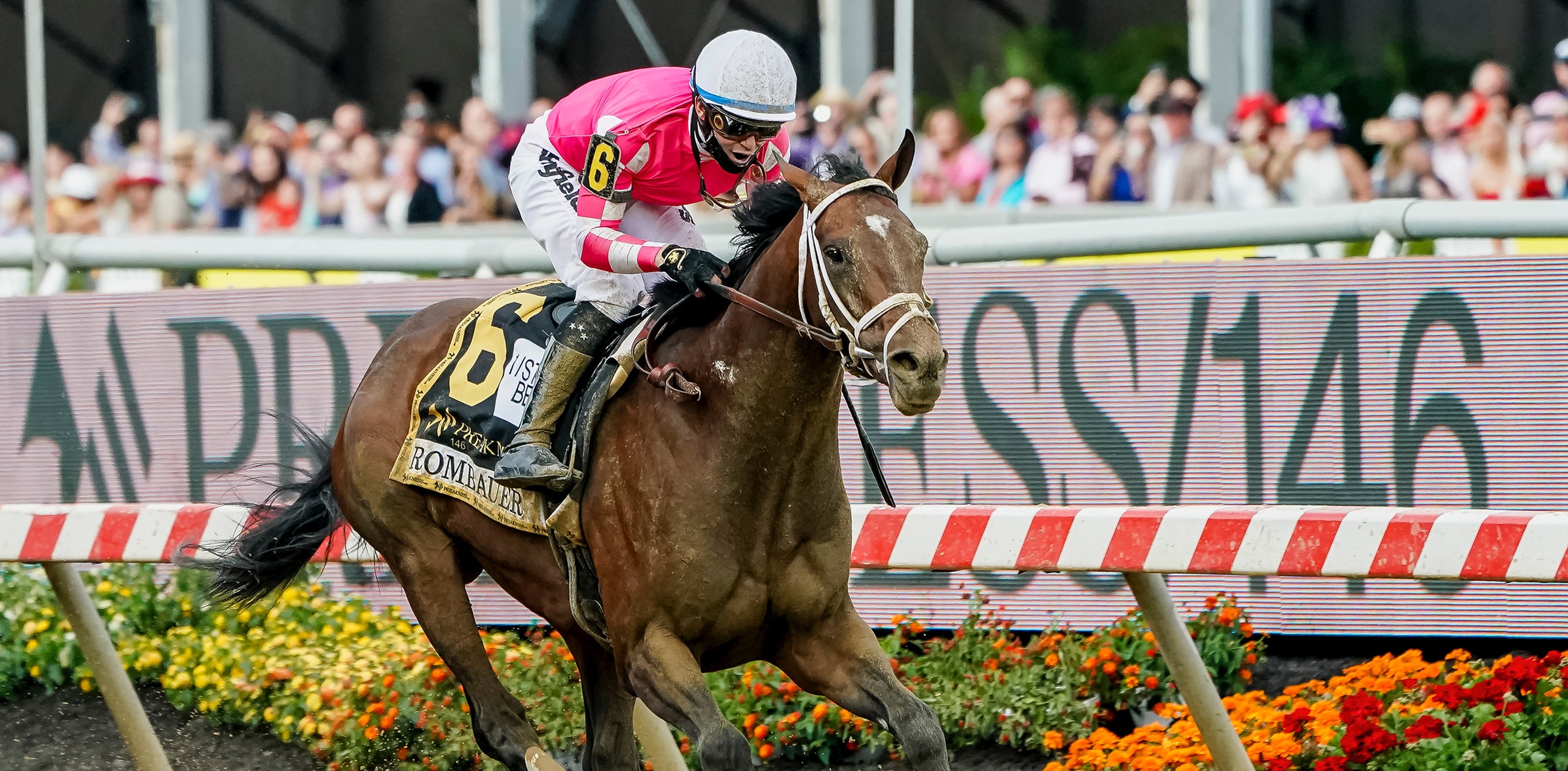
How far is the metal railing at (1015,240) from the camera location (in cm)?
572

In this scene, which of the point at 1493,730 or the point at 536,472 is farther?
the point at 1493,730

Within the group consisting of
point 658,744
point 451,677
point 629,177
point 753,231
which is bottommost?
point 451,677

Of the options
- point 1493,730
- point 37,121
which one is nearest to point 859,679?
point 1493,730

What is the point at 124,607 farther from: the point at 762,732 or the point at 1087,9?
the point at 1087,9

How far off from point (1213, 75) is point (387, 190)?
5.10 m

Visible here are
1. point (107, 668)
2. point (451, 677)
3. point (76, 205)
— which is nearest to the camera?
point (107, 668)

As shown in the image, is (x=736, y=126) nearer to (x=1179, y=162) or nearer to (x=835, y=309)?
(x=835, y=309)

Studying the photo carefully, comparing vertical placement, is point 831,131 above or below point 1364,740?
above

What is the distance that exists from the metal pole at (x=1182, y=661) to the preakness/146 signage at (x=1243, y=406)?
1402 millimetres

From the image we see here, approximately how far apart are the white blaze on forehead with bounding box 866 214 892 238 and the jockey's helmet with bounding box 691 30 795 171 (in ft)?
1.93

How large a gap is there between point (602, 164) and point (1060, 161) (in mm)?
5821

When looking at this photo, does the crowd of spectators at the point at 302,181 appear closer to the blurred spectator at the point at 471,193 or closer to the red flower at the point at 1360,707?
the blurred spectator at the point at 471,193

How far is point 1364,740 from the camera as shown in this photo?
193 inches

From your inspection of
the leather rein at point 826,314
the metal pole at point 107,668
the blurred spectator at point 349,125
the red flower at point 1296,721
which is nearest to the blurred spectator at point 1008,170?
the blurred spectator at point 349,125
